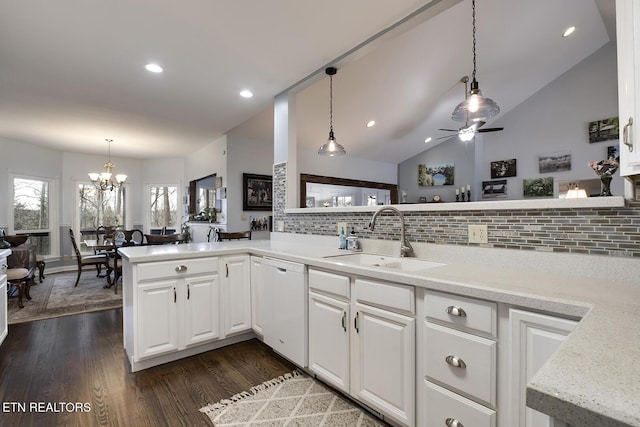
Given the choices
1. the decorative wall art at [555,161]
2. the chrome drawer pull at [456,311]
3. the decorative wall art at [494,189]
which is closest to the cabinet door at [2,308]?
the chrome drawer pull at [456,311]

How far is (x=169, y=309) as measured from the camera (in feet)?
7.25

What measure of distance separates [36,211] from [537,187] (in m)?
9.85

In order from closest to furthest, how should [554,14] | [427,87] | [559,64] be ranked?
[554,14]
[427,87]
[559,64]

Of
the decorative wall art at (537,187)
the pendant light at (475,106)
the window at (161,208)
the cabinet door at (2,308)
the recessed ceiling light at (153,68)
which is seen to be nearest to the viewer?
the cabinet door at (2,308)

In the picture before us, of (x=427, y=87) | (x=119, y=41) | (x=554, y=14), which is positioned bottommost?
(x=119, y=41)

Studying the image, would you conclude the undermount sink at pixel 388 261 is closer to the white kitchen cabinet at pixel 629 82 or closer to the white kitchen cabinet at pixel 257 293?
the white kitchen cabinet at pixel 257 293

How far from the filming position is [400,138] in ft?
21.4

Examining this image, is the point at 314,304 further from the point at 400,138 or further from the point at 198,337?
the point at 400,138

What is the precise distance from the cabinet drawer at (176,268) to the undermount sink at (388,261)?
3.37 ft

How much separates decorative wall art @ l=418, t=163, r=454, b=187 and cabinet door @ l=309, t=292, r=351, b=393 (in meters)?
6.41

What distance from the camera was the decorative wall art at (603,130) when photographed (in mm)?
5145

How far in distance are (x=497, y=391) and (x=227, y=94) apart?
3.54 meters

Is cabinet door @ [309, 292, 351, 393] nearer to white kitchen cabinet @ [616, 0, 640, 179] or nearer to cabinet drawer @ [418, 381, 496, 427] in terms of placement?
cabinet drawer @ [418, 381, 496, 427]

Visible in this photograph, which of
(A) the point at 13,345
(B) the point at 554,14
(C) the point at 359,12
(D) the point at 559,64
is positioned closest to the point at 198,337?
(A) the point at 13,345
